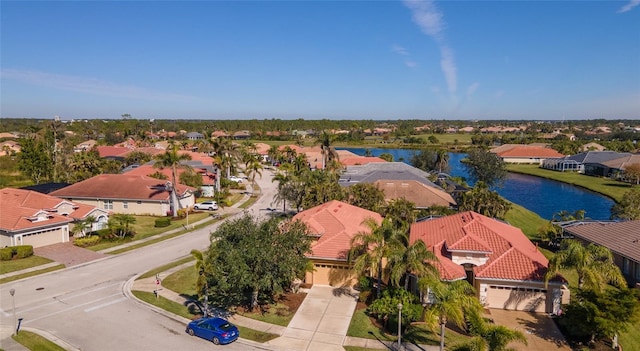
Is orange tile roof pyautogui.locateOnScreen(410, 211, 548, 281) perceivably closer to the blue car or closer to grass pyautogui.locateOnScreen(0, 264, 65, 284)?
the blue car

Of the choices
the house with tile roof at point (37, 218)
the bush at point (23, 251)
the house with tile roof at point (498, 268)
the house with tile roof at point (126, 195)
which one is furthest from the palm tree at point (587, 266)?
the house with tile roof at point (126, 195)

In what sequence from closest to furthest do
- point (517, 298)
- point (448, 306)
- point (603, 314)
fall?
point (448, 306) → point (603, 314) → point (517, 298)

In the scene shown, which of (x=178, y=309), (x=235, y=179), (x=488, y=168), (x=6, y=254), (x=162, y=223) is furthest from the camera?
(x=235, y=179)

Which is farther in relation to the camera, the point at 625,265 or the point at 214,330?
the point at 625,265

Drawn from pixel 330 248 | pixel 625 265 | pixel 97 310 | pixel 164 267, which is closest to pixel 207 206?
pixel 164 267

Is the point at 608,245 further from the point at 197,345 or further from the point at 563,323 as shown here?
the point at 197,345

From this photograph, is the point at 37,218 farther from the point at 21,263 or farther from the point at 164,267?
the point at 164,267

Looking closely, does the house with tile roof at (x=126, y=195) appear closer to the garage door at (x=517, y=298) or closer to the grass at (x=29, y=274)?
the grass at (x=29, y=274)
